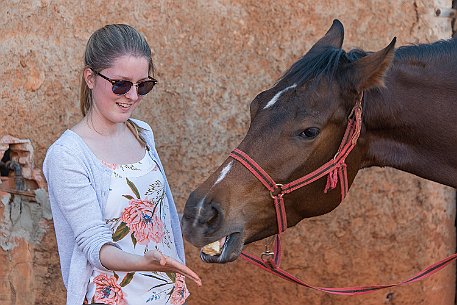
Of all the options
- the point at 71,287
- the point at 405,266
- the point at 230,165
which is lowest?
the point at 405,266

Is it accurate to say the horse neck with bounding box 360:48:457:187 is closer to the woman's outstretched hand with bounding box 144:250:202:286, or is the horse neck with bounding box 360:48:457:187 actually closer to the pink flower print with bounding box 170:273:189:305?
the pink flower print with bounding box 170:273:189:305

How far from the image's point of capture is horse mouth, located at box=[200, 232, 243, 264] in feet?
9.36

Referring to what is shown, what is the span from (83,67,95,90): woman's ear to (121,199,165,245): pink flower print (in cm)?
47

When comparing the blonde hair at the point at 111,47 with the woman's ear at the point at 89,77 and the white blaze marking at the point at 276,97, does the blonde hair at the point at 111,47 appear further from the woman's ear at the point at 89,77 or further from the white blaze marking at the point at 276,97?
the white blaze marking at the point at 276,97

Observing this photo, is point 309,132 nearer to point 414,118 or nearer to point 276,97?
point 276,97

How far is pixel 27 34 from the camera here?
445 centimetres

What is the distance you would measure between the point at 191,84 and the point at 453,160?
1813mm

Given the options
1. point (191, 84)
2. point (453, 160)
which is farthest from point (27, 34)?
point (453, 160)

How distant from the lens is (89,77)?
278 centimetres

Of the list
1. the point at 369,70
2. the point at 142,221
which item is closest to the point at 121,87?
the point at 142,221

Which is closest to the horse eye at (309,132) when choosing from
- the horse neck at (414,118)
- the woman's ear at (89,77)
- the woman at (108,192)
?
the horse neck at (414,118)

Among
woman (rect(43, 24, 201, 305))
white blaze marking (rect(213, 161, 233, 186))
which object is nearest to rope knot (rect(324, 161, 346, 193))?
white blaze marking (rect(213, 161, 233, 186))

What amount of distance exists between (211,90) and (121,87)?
1808 mm

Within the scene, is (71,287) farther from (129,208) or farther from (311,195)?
(311,195)
